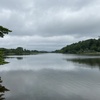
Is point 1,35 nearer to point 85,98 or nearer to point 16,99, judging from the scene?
point 16,99

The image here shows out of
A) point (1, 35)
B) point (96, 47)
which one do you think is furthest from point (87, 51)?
point (1, 35)

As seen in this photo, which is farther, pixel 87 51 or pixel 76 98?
pixel 87 51

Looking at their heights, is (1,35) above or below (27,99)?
above

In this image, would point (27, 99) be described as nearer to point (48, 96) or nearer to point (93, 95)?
point (48, 96)

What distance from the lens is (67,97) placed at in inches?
738

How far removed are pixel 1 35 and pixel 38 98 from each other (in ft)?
35.9

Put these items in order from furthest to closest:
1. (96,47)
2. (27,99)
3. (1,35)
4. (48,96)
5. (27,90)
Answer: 1. (96,47)
2. (1,35)
3. (27,90)
4. (48,96)
5. (27,99)

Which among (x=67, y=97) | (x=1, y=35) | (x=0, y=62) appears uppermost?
(x=1, y=35)

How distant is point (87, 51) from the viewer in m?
193

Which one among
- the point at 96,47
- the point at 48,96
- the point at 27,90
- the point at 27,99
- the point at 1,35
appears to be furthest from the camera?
the point at 96,47

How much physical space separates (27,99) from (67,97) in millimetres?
3824

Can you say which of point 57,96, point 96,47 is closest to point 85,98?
point 57,96

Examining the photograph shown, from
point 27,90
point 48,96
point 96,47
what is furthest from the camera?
point 96,47

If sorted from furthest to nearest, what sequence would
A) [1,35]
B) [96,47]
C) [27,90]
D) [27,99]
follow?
[96,47]
[1,35]
[27,90]
[27,99]
